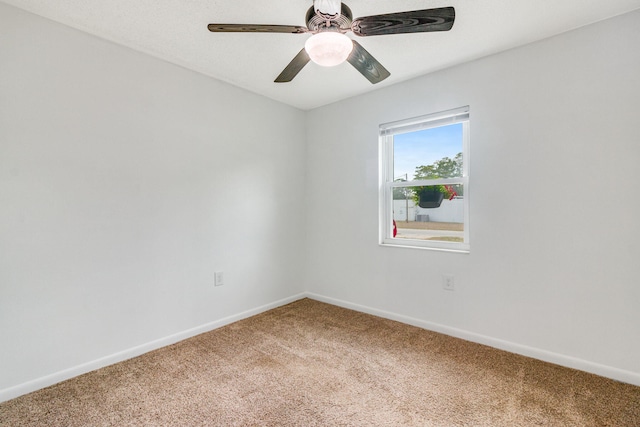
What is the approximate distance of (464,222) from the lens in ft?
8.46

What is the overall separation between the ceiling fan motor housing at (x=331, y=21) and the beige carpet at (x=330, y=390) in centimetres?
203

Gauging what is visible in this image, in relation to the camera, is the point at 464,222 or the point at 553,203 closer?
the point at 553,203

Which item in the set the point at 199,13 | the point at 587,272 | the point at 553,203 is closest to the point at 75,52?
the point at 199,13

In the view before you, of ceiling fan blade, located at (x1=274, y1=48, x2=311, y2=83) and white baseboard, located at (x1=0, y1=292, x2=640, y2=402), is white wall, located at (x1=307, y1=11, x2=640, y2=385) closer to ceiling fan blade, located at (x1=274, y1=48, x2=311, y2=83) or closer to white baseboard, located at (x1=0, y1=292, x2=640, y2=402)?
white baseboard, located at (x1=0, y1=292, x2=640, y2=402)

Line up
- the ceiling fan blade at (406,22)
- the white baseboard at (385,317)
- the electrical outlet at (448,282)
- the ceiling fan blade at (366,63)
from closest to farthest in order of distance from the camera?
the ceiling fan blade at (406,22), the ceiling fan blade at (366,63), the white baseboard at (385,317), the electrical outlet at (448,282)

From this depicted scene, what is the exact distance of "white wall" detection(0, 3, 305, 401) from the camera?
1.77 meters

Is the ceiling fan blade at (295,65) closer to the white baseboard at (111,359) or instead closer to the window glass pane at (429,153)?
the window glass pane at (429,153)

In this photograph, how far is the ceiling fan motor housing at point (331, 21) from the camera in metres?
1.47

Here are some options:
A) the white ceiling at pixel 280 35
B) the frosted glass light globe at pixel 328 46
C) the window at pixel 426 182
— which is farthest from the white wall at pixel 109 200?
the frosted glass light globe at pixel 328 46

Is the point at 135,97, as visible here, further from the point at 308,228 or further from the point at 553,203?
the point at 553,203

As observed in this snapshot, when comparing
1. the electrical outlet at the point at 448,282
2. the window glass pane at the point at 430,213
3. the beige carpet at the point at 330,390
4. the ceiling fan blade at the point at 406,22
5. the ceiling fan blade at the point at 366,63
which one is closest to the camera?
the ceiling fan blade at the point at 406,22

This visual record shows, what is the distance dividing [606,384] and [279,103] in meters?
3.52

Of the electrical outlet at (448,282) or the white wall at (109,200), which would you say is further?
the electrical outlet at (448,282)

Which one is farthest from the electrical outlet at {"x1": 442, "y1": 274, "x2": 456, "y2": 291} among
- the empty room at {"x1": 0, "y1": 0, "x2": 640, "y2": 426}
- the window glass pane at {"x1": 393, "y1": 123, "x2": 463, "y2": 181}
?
the window glass pane at {"x1": 393, "y1": 123, "x2": 463, "y2": 181}
